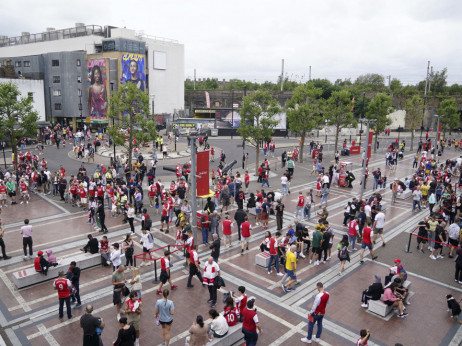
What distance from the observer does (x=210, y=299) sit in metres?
11.0

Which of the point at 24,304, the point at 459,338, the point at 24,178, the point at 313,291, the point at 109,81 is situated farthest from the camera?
the point at 109,81

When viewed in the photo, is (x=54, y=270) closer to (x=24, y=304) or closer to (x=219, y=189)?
(x=24, y=304)

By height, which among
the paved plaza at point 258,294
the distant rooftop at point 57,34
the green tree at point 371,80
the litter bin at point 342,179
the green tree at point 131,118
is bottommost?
the paved plaza at point 258,294

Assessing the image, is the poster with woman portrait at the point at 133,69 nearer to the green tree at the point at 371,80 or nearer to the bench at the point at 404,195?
the bench at the point at 404,195

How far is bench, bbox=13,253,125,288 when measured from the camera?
11.7 m

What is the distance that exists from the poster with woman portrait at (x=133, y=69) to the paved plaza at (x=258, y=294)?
47.5 metres

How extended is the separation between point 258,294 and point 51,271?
753cm

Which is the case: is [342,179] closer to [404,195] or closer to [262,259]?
[404,195]

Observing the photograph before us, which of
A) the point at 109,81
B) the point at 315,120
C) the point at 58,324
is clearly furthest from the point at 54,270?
the point at 109,81

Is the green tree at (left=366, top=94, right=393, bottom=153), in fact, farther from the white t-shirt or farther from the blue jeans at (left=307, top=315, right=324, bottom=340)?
the blue jeans at (left=307, top=315, right=324, bottom=340)

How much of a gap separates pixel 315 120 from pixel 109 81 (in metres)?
39.4

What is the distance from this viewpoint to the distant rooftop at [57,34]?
2746 inches

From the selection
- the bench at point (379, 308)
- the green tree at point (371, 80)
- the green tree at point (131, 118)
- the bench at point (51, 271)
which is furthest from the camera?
the green tree at point (371, 80)

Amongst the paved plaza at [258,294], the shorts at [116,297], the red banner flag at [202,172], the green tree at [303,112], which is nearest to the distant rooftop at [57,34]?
the green tree at [303,112]
